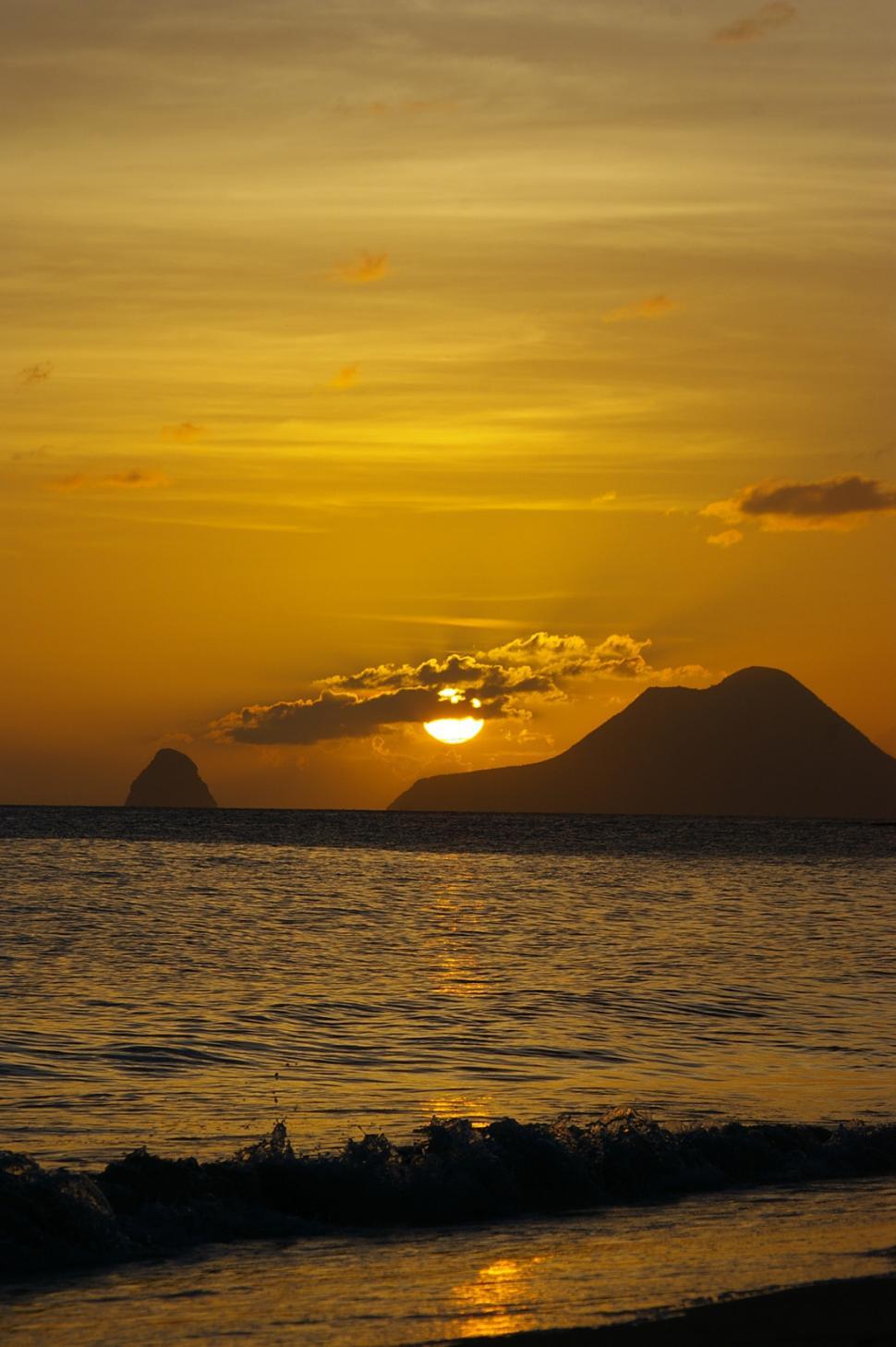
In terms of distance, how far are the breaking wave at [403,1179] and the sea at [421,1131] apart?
0.03 m

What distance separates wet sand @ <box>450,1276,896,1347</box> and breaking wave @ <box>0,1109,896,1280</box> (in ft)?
13.2

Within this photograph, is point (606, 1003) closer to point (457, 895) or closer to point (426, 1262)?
point (426, 1262)

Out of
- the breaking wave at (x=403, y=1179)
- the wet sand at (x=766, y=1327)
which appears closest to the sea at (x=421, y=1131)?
the breaking wave at (x=403, y=1179)

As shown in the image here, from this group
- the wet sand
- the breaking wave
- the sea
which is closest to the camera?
the wet sand

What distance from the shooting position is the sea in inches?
450

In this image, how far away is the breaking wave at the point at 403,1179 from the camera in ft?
42.0

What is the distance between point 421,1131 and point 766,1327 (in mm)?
6668

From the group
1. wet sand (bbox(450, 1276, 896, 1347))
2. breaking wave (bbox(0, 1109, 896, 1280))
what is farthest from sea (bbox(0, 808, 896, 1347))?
wet sand (bbox(450, 1276, 896, 1347))

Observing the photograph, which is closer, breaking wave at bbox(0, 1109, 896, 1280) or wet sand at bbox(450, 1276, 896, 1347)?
wet sand at bbox(450, 1276, 896, 1347)

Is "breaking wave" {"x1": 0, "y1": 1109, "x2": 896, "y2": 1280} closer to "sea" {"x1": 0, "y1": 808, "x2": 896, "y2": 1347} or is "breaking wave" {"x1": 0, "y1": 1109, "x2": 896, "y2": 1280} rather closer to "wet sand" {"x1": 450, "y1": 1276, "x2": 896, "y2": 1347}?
"sea" {"x1": 0, "y1": 808, "x2": 896, "y2": 1347}

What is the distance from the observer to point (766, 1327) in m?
10.3

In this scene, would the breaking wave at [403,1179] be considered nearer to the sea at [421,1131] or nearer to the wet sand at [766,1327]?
the sea at [421,1131]

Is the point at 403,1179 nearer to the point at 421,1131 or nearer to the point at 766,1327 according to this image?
the point at 421,1131

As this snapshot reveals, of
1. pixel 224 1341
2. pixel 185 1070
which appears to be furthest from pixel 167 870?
pixel 224 1341
